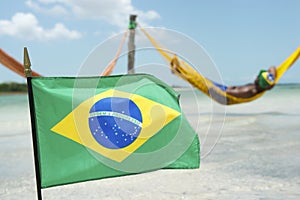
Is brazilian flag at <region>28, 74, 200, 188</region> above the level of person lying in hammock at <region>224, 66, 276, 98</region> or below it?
above

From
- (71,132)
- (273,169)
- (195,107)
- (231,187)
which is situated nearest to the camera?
→ (71,132)

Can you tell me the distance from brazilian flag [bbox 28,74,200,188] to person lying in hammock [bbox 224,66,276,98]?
21.1 feet

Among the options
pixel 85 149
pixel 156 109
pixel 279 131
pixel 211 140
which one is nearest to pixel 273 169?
pixel 211 140

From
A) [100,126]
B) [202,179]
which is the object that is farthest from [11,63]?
[100,126]

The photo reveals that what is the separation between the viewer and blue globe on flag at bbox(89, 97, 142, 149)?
1.98m

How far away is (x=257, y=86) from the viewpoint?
862 centimetres

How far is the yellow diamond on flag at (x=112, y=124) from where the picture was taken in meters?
1.96

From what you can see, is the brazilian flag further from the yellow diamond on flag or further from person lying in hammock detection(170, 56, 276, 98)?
person lying in hammock detection(170, 56, 276, 98)

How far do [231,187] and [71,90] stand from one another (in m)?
1.47

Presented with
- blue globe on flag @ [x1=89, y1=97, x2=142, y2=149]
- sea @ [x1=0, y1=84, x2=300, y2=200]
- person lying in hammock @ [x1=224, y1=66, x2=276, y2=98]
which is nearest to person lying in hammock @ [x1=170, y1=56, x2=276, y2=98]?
person lying in hammock @ [x1=224, y1=66, x2=276, y2=98]

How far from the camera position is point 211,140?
2225 millimetres

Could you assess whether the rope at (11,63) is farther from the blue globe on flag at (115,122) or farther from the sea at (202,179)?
the blue globe on flag at (115,122)

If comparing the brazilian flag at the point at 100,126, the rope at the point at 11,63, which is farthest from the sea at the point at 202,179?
the rope at the point at 11,63

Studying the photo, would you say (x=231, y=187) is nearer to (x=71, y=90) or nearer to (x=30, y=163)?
(x=71, y=90)
